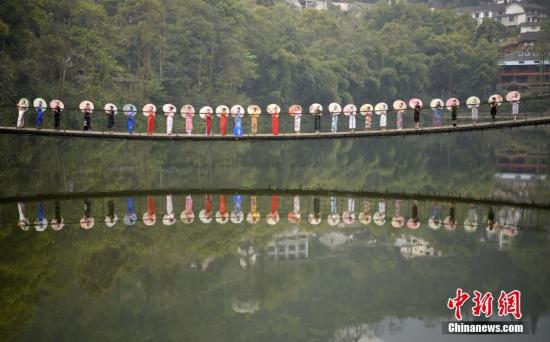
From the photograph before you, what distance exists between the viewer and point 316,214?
1844 centimetres

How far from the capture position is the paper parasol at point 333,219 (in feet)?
56.6

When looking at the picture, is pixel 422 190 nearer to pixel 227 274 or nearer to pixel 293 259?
pixel 293 259

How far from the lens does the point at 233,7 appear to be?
46.0m

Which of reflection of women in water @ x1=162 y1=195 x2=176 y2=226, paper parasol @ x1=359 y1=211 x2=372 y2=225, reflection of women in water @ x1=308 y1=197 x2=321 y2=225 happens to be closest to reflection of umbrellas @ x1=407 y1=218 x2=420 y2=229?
paper parasol @ x1=359 y1=211 x2=372 y2=225

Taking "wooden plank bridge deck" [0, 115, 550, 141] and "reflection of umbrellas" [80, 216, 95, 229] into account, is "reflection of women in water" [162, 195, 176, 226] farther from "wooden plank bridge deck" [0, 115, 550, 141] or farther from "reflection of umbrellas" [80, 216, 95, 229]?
"wooden plank bridge deck" [0, 115, 550, 141]

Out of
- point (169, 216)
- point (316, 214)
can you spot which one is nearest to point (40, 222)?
point (169, 216)

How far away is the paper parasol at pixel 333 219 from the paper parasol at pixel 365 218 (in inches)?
20.3

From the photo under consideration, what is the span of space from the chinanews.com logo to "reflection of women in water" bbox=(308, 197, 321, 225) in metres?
5.82

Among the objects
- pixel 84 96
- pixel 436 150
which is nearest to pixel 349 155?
pixel 436 150

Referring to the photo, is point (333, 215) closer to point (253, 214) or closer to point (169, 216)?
point (253, 214)

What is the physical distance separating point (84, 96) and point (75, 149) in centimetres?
330

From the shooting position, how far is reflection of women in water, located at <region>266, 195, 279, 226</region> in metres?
17.3

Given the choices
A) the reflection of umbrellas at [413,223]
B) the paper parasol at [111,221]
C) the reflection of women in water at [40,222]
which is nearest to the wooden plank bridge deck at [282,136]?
the reflection of women in water at [40,222]

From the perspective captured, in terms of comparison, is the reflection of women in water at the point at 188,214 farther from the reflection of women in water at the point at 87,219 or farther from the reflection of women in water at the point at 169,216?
the reflection of women in water at the point at 87,219
